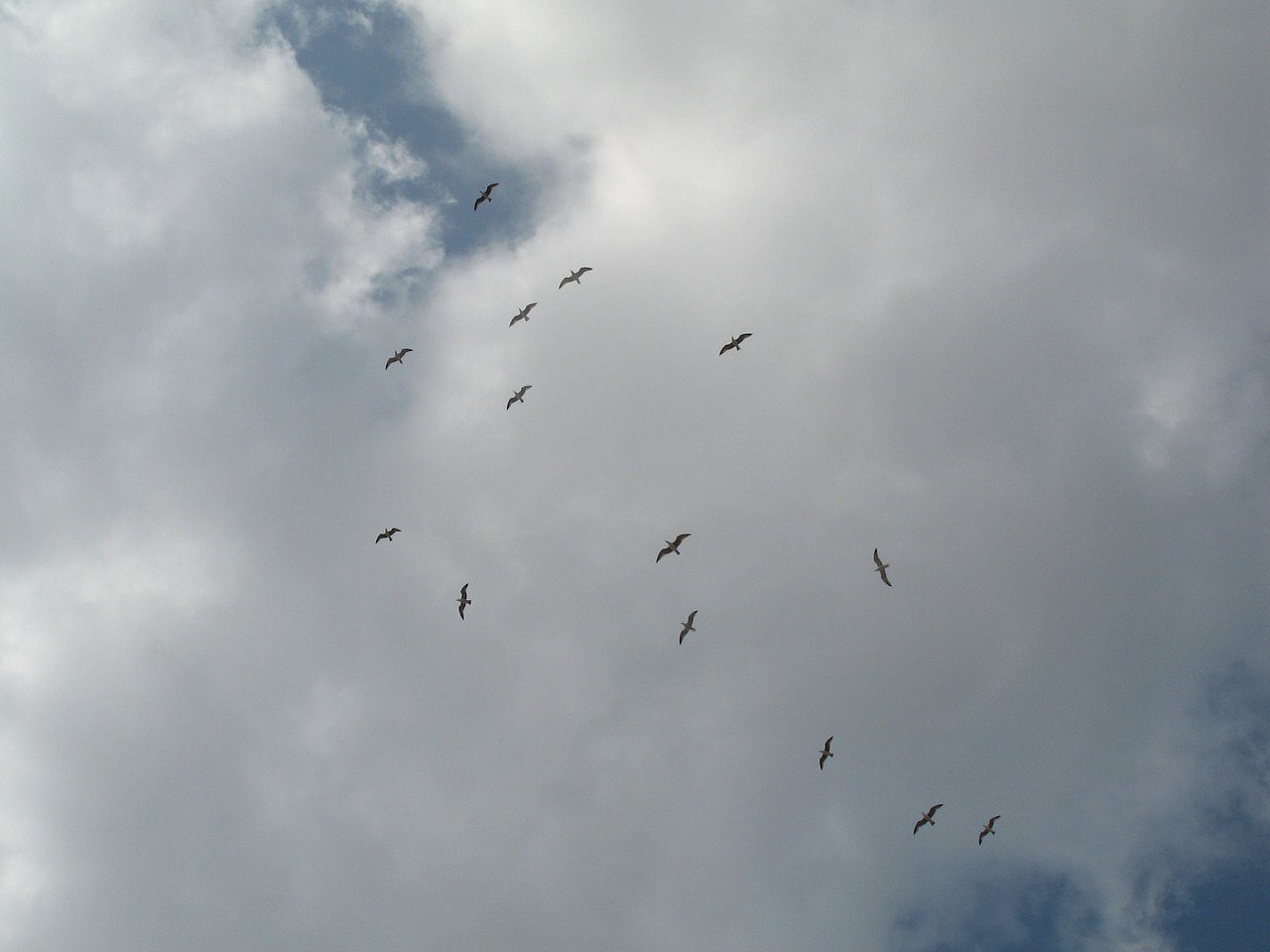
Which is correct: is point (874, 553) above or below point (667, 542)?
below

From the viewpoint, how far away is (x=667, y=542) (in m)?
198

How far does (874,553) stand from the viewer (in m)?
197

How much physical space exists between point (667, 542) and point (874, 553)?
105 feet
